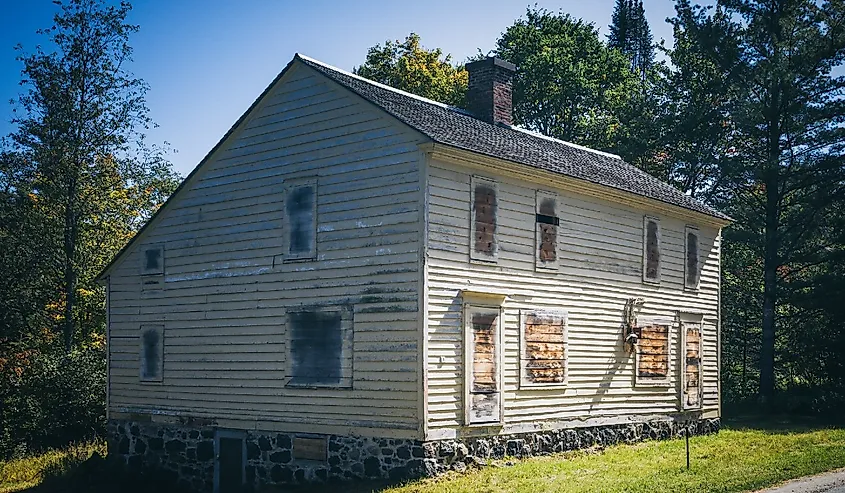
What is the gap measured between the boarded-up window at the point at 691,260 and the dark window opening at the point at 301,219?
35.1 ft

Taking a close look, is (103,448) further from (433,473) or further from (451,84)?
(451,84)

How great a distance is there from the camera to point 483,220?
18172 millimetres

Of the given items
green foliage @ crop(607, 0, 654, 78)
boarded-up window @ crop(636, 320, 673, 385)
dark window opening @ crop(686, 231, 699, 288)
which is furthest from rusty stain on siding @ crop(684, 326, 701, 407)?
green foliage @ crop(607, 0, 654, 78)

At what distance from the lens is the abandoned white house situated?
17281mm

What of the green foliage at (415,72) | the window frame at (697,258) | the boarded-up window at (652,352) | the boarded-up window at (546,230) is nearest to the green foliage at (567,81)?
the green foliage at (415,72)

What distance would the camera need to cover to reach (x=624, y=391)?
2184cm

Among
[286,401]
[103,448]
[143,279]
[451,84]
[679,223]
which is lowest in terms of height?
[103,448]

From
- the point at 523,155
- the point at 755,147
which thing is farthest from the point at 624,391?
the point at 755,147

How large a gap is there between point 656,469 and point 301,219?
8459 millimetres

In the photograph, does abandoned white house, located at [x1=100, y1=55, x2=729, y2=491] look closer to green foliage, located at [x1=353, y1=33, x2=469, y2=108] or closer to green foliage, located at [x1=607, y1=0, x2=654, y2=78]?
green foliage, located at [x1=353, y1=33, x2=469, y2=108]

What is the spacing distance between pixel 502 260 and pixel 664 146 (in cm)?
2106

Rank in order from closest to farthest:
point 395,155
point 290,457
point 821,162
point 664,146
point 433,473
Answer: point 433,473, point 395,155, point 290,457, point 821,162, point 664,146

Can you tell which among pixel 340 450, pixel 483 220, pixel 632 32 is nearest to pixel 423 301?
pixel 483 220

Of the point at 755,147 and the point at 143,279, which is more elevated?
the point at 755,147
